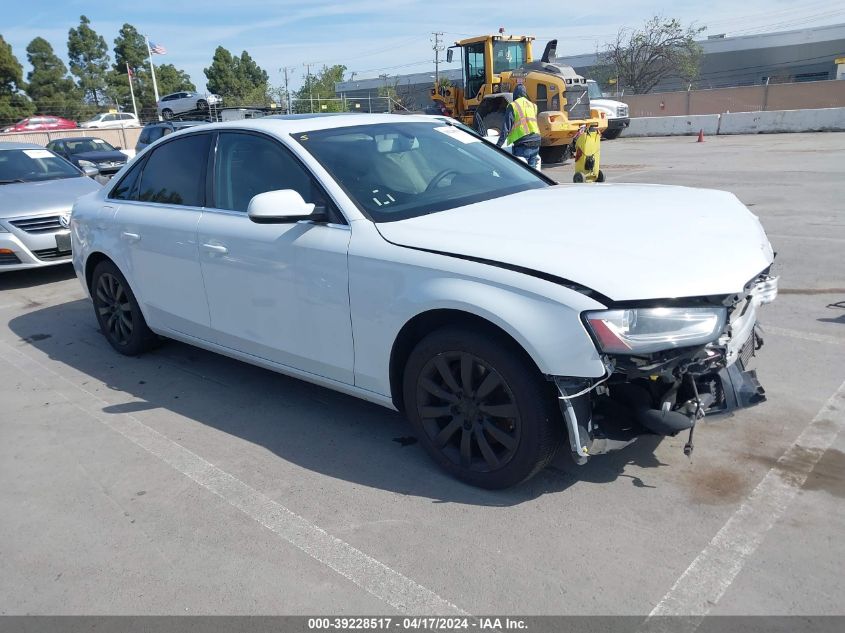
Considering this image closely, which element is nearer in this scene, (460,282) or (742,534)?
(742,534)

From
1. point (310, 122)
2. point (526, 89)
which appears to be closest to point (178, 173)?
point (310, 122)

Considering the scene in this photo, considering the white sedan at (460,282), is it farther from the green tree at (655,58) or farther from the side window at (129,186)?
the green tree at (655,58)

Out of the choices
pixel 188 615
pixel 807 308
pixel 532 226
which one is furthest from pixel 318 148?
pixel 807 308

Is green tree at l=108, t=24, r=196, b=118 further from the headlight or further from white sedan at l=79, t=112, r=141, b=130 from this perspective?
the headlight

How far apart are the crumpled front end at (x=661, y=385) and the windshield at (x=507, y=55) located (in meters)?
17.4

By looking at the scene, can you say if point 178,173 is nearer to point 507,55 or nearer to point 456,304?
point 456,304

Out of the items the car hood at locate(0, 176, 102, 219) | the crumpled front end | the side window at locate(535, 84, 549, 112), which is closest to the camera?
the crumpled front end

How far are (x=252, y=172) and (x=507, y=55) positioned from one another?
16866 millimetres

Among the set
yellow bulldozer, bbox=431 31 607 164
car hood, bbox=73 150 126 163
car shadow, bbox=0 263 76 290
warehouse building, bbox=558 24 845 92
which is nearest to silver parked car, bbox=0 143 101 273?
car shadow, bbox=0 263 76 290

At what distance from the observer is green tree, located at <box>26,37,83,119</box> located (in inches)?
2071

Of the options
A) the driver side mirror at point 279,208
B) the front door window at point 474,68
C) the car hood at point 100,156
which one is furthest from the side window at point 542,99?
the driver side mirror at point 279,208

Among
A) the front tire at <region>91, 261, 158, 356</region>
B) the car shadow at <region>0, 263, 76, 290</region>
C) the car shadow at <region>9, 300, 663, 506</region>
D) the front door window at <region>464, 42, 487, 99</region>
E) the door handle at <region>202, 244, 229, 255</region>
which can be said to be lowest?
the car shadow at <region>0, 263, 76, 290</region>

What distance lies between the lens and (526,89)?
1869 cm

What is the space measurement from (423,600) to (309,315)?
168 cm
